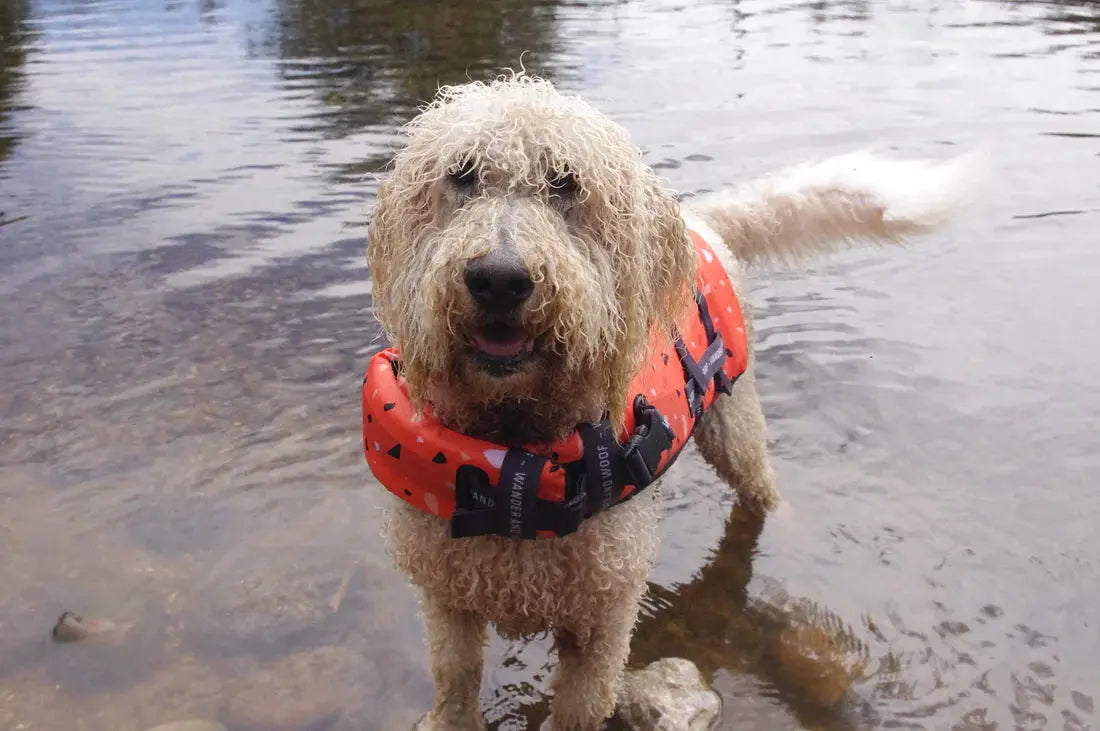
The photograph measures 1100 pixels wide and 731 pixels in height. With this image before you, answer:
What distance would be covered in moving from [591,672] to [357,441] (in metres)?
2.47

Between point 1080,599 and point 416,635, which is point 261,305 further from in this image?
point 1080,599

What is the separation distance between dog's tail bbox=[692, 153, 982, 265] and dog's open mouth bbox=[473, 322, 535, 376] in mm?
2366

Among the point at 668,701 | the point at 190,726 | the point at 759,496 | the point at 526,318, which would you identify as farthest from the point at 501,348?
the point at 759,496

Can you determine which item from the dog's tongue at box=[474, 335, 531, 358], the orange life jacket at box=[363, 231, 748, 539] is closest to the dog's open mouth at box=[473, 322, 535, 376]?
the dog's tongue at box=[474, 335, 531, 358]

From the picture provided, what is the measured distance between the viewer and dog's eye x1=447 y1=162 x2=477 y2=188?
257cm

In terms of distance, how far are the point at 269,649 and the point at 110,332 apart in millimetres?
3205

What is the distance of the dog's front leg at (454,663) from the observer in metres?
3.19

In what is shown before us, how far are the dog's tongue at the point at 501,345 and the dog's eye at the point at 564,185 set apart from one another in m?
0.46

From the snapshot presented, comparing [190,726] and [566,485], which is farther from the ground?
[566,485]

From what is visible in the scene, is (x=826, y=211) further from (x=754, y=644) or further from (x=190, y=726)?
(x=190, y=726)

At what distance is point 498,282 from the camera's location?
226 cm

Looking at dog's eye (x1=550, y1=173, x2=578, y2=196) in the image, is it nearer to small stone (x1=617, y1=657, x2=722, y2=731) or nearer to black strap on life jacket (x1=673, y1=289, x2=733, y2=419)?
black strap on life jacket (x1=673, y1=289, x2=733, y2=419)

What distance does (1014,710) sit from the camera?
140 inches

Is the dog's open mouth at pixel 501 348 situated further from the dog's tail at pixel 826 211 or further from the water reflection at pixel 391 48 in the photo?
the water reflection at pixel 391 48
